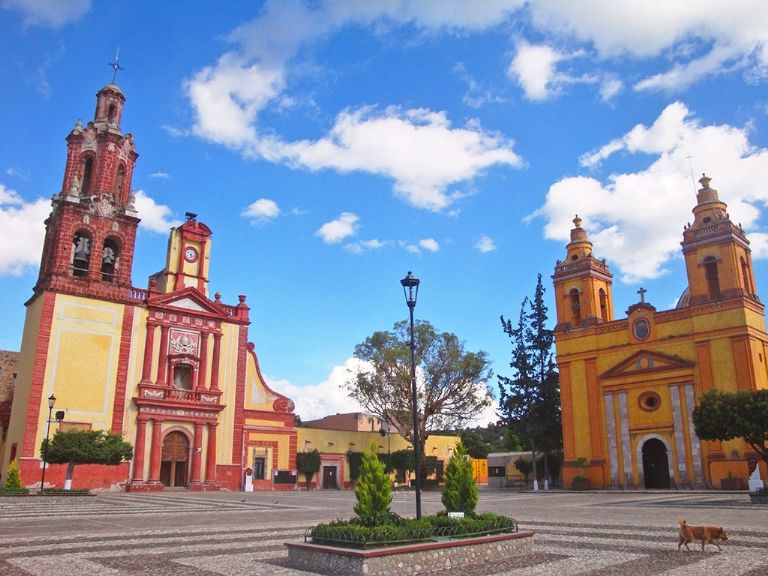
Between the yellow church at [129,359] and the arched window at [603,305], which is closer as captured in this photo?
the yellow church at [129,359]

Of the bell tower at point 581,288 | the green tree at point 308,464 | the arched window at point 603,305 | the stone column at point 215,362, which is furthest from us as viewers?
the green tree at point 308,464

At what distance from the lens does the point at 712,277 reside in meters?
35.8

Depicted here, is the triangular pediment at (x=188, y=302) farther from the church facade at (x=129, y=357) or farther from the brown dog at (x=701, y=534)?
the brown dog at (x=701, y=534)

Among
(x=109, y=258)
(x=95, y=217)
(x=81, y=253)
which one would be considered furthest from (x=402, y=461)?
(x=95, y=217)

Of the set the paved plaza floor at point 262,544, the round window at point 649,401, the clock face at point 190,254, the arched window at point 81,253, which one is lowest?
the paved plaza floor at point 262,544

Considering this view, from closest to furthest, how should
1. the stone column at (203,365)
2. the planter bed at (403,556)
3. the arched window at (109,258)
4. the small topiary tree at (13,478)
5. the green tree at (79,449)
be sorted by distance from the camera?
the planter bed at (403,556), the small topiary tree at (13,478), the green tree at (79,449), the arched window at (109,258), the stone column at (203,365)

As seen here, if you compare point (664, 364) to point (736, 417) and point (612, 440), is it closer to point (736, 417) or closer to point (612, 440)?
point (612, 440)

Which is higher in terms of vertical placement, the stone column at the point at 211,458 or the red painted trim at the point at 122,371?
the red painted trim at the point at 122,371

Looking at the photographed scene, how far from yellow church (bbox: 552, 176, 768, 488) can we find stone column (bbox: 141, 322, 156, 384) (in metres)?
25.1

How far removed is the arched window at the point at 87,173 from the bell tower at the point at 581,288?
3010 centimetres

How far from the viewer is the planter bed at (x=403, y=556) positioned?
7895 millimetres

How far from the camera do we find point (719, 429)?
23.9 metres

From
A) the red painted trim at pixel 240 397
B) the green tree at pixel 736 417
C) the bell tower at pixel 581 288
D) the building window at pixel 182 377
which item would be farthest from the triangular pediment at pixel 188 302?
the green tree at pixel 736 417

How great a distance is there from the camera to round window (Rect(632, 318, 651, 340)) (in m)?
37.3
